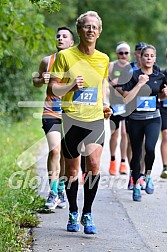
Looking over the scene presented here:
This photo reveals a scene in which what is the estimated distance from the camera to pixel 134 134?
381 inches

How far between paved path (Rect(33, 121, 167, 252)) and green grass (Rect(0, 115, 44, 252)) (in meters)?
0.18

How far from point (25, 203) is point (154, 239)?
1.77 m

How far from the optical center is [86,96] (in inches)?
287

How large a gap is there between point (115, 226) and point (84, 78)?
170 centimetres

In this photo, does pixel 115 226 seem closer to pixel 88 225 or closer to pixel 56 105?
pixel 88 225

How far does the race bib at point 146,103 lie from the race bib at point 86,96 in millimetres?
2448

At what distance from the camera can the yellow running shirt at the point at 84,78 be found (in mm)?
7301

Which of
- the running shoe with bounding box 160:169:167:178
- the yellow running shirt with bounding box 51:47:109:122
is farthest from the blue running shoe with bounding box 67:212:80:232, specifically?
the running shoe with bounding box 160:169:167:178

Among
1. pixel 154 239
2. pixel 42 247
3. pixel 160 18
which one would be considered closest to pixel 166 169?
pixel 154 239

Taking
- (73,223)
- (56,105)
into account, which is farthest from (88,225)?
(56,105)

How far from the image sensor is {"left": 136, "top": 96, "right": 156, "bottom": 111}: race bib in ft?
31.8

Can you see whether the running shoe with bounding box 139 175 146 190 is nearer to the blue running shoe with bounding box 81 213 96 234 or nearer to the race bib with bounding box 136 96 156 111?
the race bib with bounding box 136 96 156 111

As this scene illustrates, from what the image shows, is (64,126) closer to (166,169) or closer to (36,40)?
(36,40)

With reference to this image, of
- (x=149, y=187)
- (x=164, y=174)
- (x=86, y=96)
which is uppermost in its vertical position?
(x=86, y=96)
